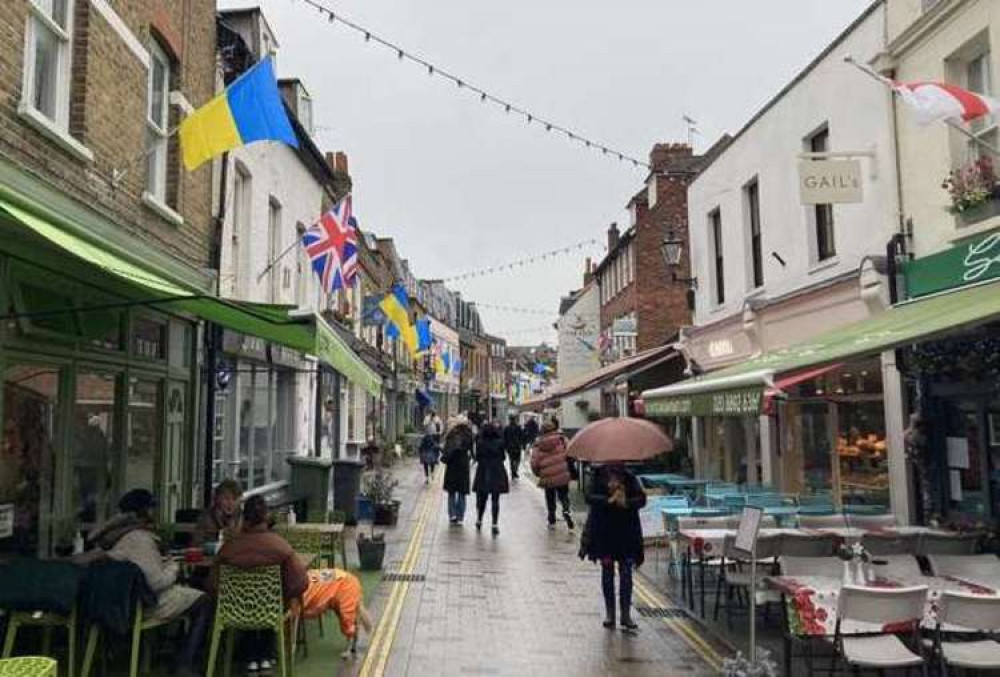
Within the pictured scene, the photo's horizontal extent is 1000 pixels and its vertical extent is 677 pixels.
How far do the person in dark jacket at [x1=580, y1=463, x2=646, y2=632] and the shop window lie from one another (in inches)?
204

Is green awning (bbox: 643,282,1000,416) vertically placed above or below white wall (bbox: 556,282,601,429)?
below

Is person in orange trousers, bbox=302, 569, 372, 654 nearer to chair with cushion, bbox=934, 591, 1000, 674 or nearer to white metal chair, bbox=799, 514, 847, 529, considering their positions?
chair with cushion, bbox=934, 591, 1000, 674

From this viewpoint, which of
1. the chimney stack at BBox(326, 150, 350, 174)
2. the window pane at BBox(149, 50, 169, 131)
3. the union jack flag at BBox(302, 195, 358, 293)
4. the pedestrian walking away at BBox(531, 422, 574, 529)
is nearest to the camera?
the window pane at BBox(149, 50, 169, 131)

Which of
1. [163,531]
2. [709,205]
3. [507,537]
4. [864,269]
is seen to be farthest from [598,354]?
[163,531]

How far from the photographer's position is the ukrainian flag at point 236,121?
8523 millimetres

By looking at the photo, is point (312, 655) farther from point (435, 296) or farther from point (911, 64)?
point (435, 296)

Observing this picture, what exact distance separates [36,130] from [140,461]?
4.24 metres

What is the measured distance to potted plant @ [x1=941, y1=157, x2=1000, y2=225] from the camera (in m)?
8.65

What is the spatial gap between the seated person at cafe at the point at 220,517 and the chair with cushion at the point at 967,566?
5.93 meters

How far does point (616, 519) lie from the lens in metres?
8.26

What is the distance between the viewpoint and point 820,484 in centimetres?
1345

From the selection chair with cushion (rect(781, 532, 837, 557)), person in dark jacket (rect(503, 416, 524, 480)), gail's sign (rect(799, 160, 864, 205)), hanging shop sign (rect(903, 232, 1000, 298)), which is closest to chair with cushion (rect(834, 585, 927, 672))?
chair with cushion (rect(781, 532, 837, 557))

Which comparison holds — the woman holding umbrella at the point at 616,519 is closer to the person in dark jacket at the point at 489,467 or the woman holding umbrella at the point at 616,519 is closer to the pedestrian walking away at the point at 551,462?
the pedestrian walking away at the point at 551,462

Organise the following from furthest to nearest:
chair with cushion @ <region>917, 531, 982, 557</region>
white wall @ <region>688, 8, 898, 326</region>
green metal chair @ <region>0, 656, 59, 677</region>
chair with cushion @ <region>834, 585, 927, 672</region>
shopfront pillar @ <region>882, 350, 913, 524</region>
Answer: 1. white wall @ <region>688, 8, 898, 326</region>
2. shopfront pillar @ <region>882, 350, 913, 524</region>
3. chair with cushion @ <region>917, 531, 982, 557</region>
4. chair with cushion @ <region>834, 585, 927, 672</region>
5. green metal chair @ <region>0, 656, 59, 677</region>
